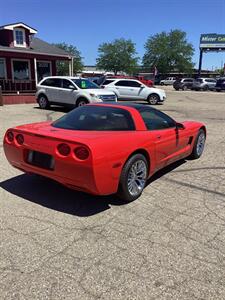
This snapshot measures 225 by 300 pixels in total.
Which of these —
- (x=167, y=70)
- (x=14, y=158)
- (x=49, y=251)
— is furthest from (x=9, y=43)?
(x=167, y=70)

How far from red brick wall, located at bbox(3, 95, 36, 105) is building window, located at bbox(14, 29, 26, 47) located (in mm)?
5994

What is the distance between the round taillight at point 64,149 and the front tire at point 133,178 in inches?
30.5

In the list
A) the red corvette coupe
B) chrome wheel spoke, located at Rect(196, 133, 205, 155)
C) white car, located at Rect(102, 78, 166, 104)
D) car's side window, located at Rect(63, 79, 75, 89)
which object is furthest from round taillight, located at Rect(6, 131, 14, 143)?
white car, located at Rect(102, 78, 166, 104)

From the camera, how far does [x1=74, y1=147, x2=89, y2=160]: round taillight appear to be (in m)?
3.66

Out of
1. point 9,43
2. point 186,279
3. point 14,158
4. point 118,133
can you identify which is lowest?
point 186,279

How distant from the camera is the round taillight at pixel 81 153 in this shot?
366cm

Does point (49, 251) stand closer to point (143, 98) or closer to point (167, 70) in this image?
point (143, 98)

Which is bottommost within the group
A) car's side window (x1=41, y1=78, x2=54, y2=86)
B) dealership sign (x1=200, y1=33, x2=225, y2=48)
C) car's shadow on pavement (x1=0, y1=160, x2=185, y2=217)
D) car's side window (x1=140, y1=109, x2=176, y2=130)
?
car's shadow on pavement (x1=0, y1=160, x2=185, y2=217)

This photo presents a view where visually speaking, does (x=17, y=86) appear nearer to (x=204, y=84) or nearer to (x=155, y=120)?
(x=155, y=120)

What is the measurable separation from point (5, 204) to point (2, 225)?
599 millimetres

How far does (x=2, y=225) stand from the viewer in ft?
12.0

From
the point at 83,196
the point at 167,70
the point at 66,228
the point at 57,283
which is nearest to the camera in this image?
the point at 57,283

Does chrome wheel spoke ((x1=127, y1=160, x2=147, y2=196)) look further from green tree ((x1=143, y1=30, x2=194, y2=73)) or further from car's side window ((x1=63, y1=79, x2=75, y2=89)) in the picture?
green tree ((x1=143, y1=30, x2=194, y2=73))

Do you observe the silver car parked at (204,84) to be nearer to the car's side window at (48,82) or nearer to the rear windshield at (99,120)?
the car's side window at (48,82)
